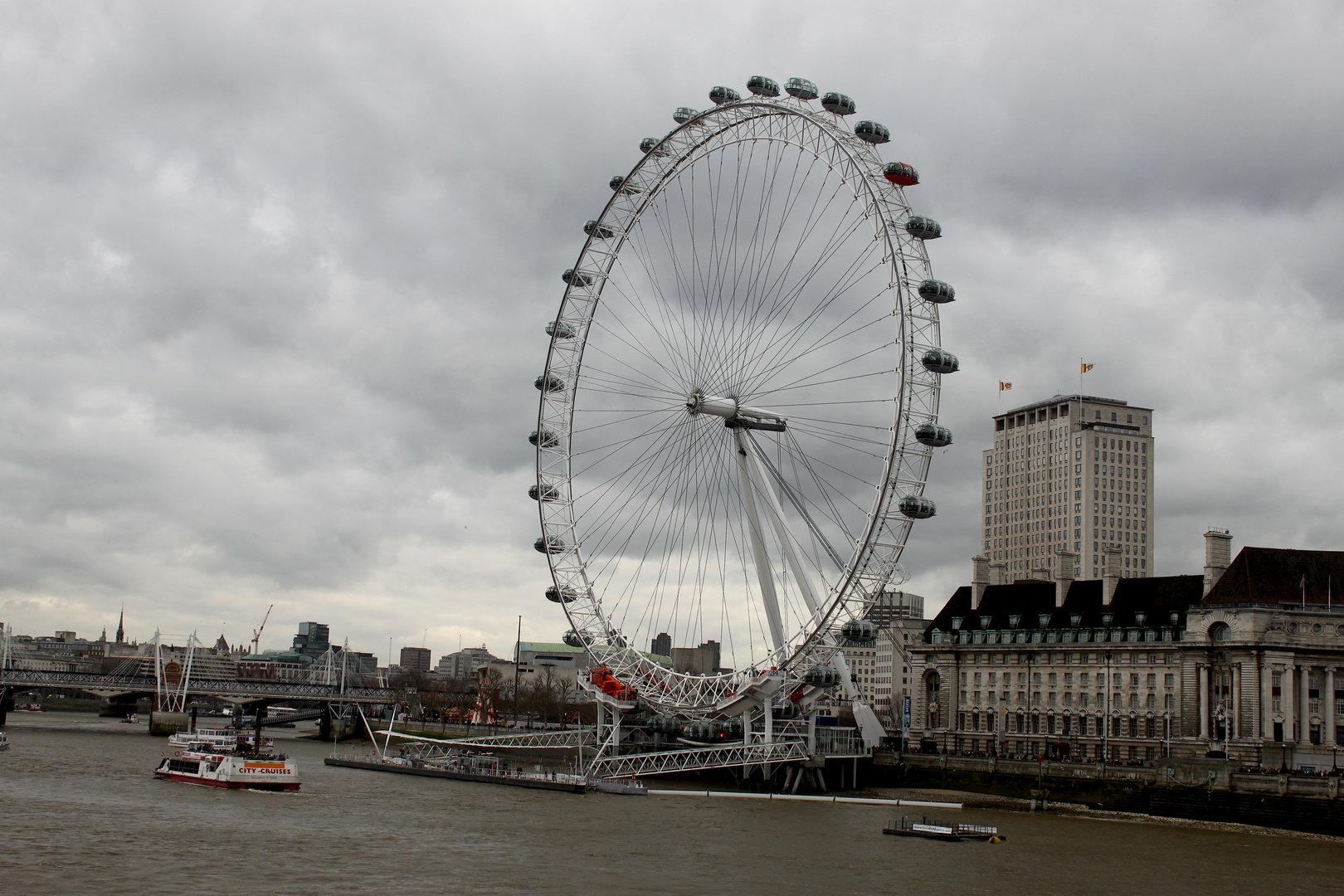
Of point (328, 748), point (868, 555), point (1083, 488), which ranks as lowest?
point (328, 748)

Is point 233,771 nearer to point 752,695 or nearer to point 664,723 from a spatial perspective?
point 664,723

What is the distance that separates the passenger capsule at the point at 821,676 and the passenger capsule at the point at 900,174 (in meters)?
25.6

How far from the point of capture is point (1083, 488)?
16788 centimetres

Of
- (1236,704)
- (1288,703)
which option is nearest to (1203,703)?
(1236,704)

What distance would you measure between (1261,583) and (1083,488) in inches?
3568

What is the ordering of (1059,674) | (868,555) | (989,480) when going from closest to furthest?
(868,555) → (1059,674) → (989,480)

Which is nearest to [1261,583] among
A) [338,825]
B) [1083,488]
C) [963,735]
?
[963,735]

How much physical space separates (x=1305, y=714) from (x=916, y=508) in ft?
95.3

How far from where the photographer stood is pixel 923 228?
209 ft

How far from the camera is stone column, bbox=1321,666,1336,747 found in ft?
249

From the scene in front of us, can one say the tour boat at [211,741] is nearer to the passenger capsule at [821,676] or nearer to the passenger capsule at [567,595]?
the passenger capsule at [567,595]

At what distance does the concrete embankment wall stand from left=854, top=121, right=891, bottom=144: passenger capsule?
35113 mm

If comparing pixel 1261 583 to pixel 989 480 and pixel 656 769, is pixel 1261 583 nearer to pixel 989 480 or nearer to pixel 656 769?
pixel 656 769

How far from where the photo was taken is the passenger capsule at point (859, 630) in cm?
6606
